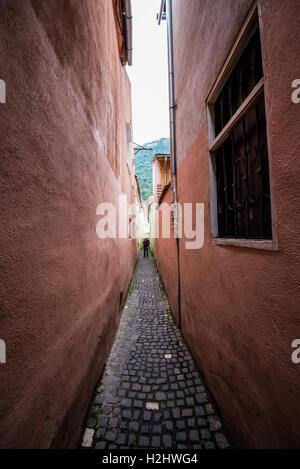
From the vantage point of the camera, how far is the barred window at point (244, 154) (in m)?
1.58

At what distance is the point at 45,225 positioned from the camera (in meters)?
1.37

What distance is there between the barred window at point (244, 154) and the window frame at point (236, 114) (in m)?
0.01

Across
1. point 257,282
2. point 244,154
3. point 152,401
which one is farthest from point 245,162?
point 152,401

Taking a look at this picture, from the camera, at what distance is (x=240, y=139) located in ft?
6.32

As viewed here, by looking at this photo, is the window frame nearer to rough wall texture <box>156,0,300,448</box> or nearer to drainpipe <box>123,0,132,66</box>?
rough wall texture <box>156,0,300,448</box>

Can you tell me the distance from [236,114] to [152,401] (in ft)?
12.1

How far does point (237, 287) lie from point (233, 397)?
1.21 metres

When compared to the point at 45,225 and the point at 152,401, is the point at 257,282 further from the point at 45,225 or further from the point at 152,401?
the point at 152,401

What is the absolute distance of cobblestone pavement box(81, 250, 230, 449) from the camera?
199cm

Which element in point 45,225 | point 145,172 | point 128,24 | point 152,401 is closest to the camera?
point 45,225

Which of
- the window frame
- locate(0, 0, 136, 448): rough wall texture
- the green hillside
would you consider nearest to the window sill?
the window frame

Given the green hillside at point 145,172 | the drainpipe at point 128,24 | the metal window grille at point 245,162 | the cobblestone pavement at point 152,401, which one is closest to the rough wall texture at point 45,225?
the cobblestone pavement at point 152,401

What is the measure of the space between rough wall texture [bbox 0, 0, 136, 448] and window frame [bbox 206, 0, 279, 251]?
1.69 metres
